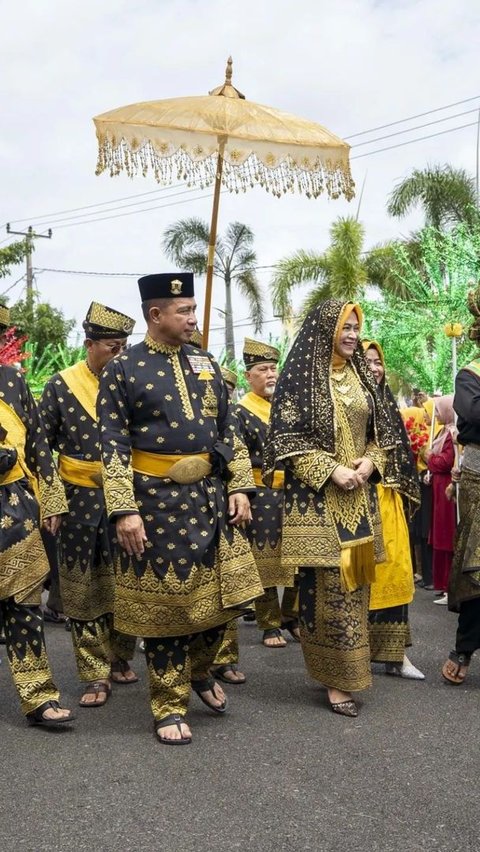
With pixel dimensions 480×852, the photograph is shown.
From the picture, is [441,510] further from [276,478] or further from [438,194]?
[438,194]

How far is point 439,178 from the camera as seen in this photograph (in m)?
28.7

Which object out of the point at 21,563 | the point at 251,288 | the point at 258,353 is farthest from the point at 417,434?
the point at 251,288

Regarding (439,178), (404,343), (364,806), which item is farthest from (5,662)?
(439,178)

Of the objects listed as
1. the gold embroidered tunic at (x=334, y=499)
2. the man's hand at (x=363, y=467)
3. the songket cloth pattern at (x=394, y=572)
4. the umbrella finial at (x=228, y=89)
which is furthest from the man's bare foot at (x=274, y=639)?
the umbrella finial at (x=228, y=89)

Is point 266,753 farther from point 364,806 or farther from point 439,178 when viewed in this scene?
point 439,178

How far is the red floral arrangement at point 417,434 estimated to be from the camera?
9648mm

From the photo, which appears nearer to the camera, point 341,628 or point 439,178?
point 341,628

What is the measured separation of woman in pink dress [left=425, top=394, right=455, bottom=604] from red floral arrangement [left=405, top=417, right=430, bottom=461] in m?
0.32

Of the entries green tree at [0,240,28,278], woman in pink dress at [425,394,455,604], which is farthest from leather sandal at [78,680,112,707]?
green tree at [0,240,28,278]

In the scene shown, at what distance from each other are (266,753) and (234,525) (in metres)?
1.06

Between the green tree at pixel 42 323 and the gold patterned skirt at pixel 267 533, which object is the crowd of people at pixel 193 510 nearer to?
the gold patterned skirt at pixel 267 533

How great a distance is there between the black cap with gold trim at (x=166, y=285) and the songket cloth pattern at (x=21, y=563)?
2.66ft

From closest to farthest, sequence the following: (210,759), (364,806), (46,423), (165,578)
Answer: (364,806) < (210,759) < (165,578) < (46,423)


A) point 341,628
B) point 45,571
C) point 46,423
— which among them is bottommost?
point 341,628
